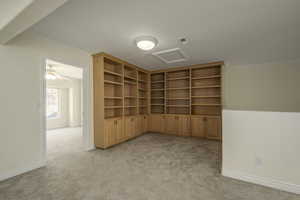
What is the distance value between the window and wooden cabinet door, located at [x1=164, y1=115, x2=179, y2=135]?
5.37m

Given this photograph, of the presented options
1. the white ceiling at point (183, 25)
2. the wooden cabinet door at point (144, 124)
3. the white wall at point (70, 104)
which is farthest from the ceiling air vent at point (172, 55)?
the white wall at point (70, 104)

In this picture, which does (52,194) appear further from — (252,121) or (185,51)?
(185,51)

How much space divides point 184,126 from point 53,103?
6245 mm

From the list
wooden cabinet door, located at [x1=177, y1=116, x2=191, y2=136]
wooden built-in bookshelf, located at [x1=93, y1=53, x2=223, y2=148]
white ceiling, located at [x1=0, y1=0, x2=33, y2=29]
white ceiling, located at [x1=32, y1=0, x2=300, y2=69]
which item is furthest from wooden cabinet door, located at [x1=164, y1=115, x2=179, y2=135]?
white ceiling, located at [x1=0, y1=0, x2=33, y2=29]

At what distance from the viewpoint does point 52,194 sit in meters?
1.71

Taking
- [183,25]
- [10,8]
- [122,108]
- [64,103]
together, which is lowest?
[122,108]

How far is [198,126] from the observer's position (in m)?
4.46

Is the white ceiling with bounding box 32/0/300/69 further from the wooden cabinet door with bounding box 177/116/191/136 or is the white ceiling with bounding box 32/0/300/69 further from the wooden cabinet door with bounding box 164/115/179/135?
the wooden cabinet door with bounding box 164/115/179/135

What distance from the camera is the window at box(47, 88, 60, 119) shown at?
626cm

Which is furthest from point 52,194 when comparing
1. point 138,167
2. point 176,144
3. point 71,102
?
point 71,102

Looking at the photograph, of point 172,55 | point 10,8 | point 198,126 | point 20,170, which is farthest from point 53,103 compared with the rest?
point 198,126

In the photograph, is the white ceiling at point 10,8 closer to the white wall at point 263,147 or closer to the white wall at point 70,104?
the white wall at point 263,147

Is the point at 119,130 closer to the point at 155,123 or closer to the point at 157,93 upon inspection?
the point at 155,123

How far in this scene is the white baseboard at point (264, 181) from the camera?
5.71 ft
